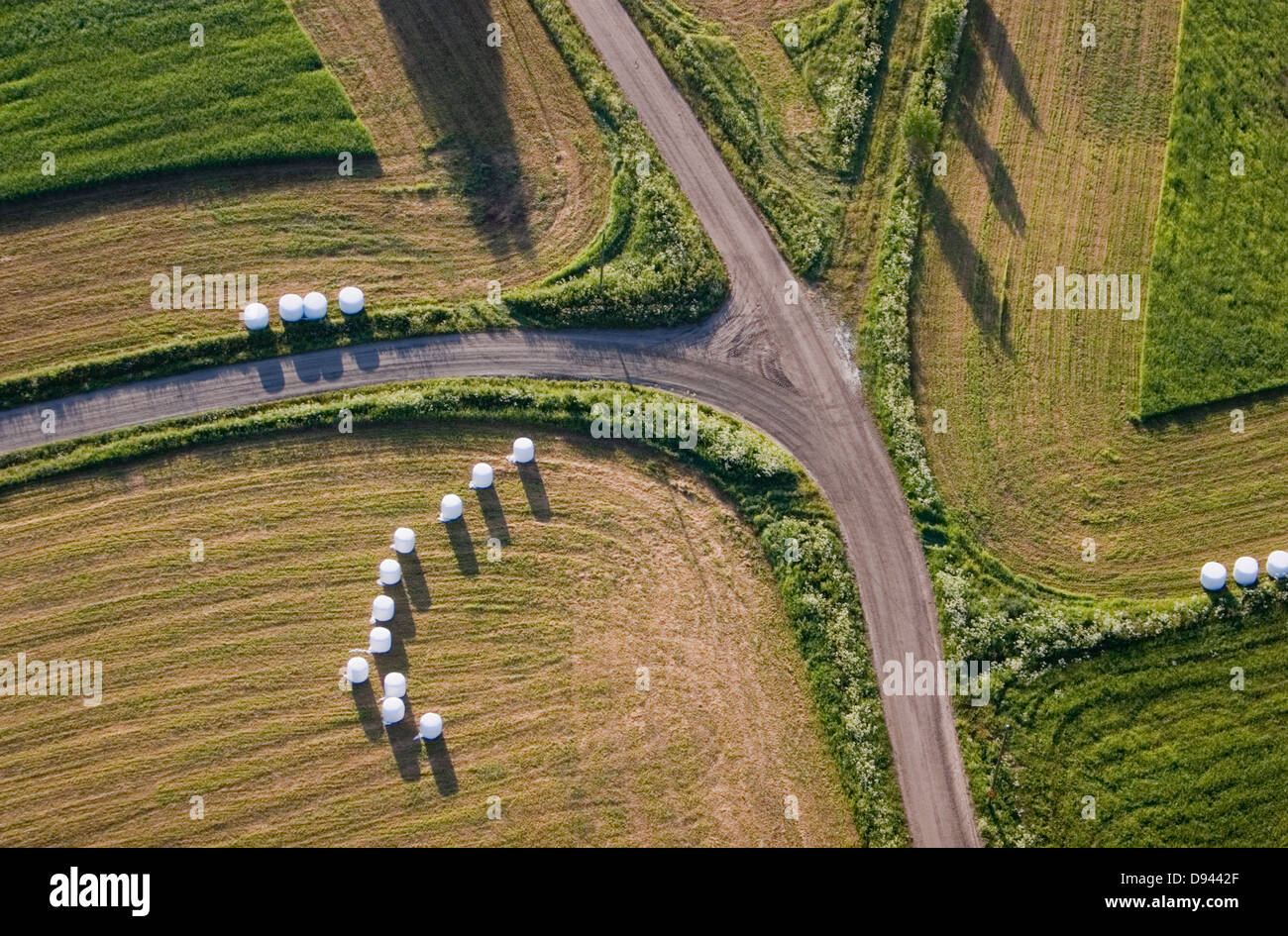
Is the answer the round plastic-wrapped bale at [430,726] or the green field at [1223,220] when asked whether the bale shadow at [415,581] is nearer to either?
the round plastic-wrapped bale at [430,726]

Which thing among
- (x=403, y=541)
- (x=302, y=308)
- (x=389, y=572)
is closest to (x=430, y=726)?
(x=389, y=572)

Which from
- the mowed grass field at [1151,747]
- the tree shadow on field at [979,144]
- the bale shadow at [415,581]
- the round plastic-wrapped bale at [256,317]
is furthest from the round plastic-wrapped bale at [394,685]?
the tree shadow on field at [979,144]

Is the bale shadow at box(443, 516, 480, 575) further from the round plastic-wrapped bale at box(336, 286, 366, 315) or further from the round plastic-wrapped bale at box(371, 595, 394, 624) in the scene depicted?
the round plastic-wrapped bale at box(336, 286, 366, 315)

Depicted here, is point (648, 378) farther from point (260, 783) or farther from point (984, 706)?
point (260, 783)

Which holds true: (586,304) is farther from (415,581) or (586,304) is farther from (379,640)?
(379,640)

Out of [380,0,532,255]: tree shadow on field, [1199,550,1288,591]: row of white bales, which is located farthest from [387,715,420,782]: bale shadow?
[1199,550,1288,591]: row of white bales

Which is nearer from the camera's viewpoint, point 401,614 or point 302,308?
point 401,614
